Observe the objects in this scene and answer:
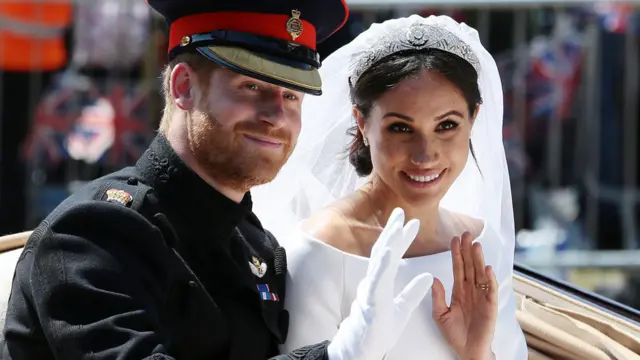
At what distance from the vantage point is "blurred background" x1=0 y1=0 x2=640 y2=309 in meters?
5.45

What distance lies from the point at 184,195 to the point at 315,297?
0.39m

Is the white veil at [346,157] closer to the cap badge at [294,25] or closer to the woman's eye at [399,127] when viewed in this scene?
the woman's eye at [399,127]

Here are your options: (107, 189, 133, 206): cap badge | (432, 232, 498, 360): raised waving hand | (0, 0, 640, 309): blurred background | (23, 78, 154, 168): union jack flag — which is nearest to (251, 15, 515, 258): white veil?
(432, 232, 498, 360): raised waving hand

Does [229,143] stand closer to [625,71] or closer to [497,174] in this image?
[497,174]

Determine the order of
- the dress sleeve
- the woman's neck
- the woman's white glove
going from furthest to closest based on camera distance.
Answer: the woman's neck → the dress sleeve → the woman's white glove

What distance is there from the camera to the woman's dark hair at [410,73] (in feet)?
8.37

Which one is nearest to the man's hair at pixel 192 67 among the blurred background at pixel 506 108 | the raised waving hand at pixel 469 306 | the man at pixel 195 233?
the man at pixel 195 233

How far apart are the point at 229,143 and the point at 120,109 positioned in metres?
3.48

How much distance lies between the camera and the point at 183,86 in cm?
233

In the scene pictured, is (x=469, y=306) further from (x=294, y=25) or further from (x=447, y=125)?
(x=294, y=25)

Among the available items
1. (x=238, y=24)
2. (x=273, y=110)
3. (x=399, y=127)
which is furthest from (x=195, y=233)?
(x=399, y=127)

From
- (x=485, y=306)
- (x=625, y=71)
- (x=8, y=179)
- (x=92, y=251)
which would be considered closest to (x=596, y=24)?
(x=625, y=71)

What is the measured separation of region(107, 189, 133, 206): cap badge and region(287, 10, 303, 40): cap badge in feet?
1.56

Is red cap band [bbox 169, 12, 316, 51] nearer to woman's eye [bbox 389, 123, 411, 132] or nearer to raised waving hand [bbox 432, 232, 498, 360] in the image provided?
woman's eye [bbox 389, 123, 411, 132]
